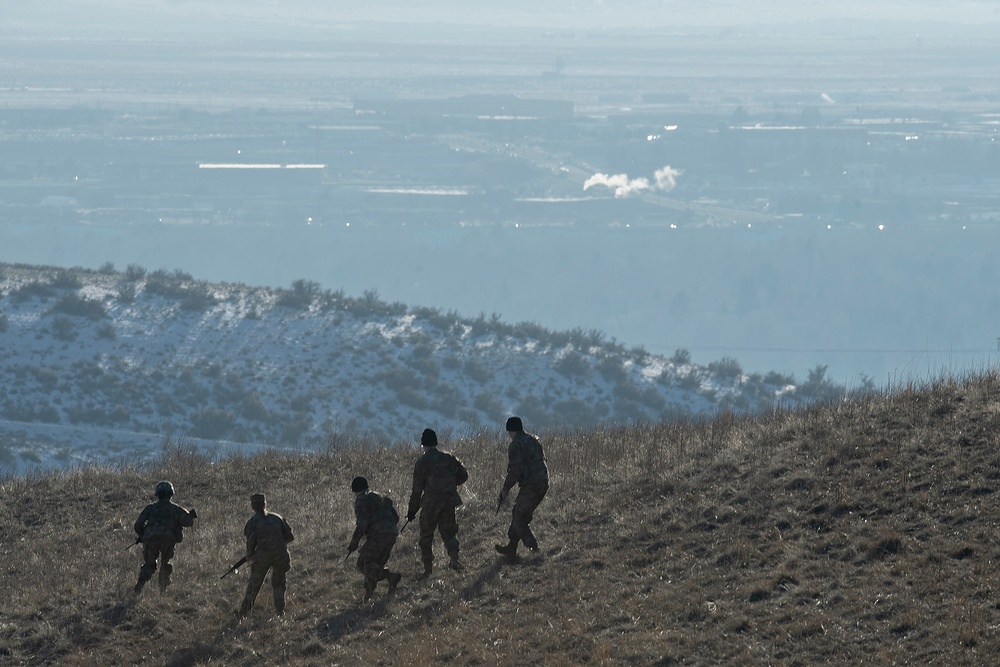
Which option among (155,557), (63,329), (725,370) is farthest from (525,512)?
(725,370)

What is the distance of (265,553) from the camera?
1277cm

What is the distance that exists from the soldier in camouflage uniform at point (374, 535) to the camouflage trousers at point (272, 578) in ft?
2.17

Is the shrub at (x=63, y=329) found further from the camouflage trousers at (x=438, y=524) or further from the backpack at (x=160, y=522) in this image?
the camouflage trousers at (x=438, y=524)

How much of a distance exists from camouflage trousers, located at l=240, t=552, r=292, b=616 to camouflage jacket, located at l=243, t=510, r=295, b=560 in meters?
0.05

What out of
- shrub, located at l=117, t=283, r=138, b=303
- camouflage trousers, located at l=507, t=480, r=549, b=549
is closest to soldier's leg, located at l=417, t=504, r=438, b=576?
camouflage trousers, located at l=507, t=480, r=549, b=549

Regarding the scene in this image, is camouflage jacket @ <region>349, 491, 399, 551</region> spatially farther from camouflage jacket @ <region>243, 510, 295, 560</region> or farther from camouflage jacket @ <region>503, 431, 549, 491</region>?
camouflage jacket @ <region>503, 431, 549, 491</region>

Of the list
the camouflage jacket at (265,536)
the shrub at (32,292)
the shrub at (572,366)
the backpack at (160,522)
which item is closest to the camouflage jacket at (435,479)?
the camouflage jacket at (265,536)

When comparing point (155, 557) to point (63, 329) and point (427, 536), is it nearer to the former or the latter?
point (427, 536)

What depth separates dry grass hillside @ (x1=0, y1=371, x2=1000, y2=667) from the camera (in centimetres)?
1098

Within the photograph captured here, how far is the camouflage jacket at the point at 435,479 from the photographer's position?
1316 centimetres

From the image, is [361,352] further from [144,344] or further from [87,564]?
[87,564]

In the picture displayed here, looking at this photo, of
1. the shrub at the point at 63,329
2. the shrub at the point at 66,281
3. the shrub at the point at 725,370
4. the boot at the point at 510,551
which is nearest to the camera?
the boot at the point at 510,551

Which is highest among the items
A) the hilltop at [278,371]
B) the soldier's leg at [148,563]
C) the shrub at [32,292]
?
the shrub at [32,292]

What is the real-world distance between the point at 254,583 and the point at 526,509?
8.67 feet
